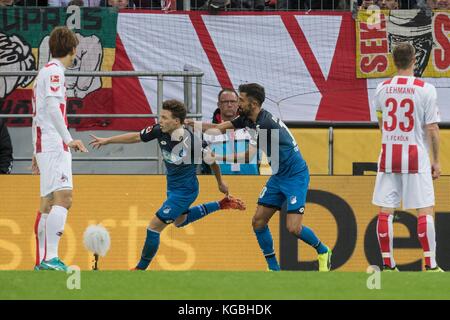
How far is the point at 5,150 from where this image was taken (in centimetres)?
1475

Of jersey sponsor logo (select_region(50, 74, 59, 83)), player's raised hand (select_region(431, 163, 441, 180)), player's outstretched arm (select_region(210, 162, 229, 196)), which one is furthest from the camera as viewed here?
player's outstretched arm (select_region(210, 162, 229, 196))

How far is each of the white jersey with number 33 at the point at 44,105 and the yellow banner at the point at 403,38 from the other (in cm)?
664

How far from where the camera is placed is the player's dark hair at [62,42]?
11180 millimetres

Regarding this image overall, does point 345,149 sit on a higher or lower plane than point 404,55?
lower

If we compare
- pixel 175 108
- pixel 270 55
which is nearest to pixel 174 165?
pixel 175 108

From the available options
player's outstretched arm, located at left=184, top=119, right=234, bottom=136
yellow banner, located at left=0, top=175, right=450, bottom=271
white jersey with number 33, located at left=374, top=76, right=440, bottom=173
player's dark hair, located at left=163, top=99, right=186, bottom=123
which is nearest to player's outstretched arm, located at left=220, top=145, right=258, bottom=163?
yellow banner, located at left=0, top=175, right=450, bottom=271

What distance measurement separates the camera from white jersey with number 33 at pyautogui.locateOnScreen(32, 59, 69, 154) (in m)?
11.0

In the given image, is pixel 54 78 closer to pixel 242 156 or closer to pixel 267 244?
pixel 267 244

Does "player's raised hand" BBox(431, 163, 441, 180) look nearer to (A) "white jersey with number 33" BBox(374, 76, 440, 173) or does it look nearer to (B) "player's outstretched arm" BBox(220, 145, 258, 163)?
(A) "white jersey with number 33" BBox(374, 76, 440, 173)

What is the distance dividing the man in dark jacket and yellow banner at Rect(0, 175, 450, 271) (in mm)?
154

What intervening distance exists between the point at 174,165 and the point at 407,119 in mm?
2797

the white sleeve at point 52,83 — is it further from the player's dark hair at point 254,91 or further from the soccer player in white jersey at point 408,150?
the soccer player in white jersey at point 408,150

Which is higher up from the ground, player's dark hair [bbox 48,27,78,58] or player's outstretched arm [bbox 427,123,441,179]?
player's dark hair [bbox 48,27,78,58]

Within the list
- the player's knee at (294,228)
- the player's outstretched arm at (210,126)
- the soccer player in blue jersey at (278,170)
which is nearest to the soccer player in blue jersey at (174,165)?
the player's outstretched arm at (210,126)
